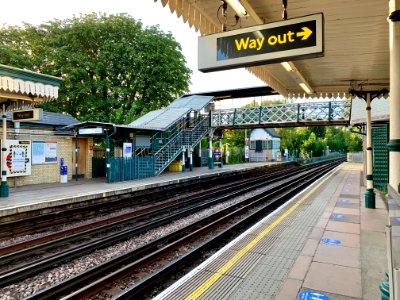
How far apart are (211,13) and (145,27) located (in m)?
27.8

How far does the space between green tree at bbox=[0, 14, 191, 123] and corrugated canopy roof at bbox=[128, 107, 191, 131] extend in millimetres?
4210

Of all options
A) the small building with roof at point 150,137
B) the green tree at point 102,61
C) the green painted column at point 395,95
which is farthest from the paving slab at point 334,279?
the green tree at point 102,61

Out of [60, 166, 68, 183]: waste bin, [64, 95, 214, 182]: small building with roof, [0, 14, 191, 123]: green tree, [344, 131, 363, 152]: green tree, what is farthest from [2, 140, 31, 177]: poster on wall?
[344, 131, 363, 152]: green tree

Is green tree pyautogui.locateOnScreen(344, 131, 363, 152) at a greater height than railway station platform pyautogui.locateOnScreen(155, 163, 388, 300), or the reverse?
green tree pyautogui.locateOnScreen(344, 131, 363, 152)

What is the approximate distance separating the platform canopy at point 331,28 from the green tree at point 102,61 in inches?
877

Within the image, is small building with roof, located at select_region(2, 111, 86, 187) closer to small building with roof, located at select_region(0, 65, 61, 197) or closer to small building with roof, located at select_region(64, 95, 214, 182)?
small building with roof, located at select_region(0, 65, 61, 197)

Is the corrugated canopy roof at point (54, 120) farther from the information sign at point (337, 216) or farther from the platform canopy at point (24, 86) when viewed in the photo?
the information sign at point (337, 216)

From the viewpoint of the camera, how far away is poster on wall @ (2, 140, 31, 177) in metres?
13.3

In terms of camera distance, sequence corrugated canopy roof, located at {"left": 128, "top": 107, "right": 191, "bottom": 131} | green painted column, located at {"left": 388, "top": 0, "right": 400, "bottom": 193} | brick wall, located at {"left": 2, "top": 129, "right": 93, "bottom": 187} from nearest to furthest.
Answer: green painted column, located at {"left": 388, "top": 0, "right": 400, "bottom": 193}
brick wall, located at {"left": 2, "top": 129, "right": 93, "bottom": 187}
corrugated canopy roof, located at {"left": 128, "top": 107, "right": 191, "bottom": 131}

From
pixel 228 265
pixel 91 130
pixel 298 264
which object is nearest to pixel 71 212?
pixel 228 265

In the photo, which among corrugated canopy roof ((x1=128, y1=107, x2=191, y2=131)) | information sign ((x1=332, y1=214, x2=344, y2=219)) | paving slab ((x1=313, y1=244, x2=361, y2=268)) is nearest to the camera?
paving slab ((x1=313, y1=244, x2=361, y2=268))

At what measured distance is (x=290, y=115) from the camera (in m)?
27.1

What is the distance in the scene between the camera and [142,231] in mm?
8281

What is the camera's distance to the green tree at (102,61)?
88.6 ft
